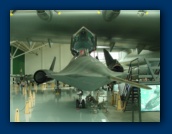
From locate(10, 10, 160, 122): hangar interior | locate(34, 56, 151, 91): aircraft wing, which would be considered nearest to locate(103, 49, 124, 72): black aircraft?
locate(10, 10, 160, 122): hangar interior

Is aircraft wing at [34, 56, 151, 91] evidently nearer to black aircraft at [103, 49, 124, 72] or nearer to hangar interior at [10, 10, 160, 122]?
hangar interior at [10, 10, 160, 122]

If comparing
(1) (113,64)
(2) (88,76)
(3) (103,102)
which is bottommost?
(3) (103,102)

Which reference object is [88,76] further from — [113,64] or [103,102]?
[103,102]

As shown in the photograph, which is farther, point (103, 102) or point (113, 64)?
point (103, 102)

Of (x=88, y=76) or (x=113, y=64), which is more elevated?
(x=113, y=64)

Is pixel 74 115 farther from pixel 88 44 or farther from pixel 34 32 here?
pixel 34 32

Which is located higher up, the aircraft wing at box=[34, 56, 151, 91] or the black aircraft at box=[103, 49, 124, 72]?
the black aircraft at box=[103, 49, 124, 72]

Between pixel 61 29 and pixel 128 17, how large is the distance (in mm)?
1748

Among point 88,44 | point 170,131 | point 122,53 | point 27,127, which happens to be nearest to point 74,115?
point 88,44

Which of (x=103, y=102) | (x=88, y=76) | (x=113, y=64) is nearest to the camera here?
(x=88, y=76)

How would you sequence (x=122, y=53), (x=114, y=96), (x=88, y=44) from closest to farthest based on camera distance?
(x=88, y=44), (x=114, y=96), (x=122, y=53)

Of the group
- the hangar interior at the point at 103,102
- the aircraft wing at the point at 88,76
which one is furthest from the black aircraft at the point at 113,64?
the aircraft wing at the point at 88,76

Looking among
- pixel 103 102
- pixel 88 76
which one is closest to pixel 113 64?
pixel 103 102

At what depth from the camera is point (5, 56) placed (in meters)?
2.61
